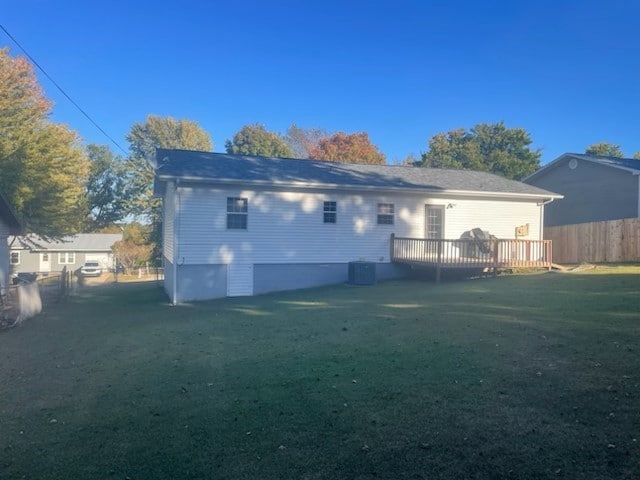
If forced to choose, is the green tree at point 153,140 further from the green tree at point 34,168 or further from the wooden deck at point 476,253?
the wooden deck at point 476,253

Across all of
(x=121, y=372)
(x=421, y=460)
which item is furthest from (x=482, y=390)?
(x=121, y=372)

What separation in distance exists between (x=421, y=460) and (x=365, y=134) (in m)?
41.9

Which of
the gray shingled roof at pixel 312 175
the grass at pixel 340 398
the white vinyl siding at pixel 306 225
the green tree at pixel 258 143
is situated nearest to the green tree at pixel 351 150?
the green tree at pixel 258 143

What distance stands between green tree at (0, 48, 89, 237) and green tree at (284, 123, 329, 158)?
1103 inches

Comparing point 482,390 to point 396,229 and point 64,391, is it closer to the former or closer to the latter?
point 64,391

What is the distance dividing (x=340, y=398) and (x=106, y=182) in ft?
167

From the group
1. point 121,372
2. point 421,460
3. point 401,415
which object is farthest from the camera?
point 121,372

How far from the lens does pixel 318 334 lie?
890 cm

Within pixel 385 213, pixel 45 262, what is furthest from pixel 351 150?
pixel 45 262

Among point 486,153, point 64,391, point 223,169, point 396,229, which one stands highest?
point 486,153

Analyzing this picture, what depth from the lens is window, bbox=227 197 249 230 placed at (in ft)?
55.2

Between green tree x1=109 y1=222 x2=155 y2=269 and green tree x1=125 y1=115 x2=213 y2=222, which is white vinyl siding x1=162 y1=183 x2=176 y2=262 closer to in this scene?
green tree x1=109 y1=222 x2=155 y2=269

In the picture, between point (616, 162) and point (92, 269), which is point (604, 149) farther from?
point (92, 269)

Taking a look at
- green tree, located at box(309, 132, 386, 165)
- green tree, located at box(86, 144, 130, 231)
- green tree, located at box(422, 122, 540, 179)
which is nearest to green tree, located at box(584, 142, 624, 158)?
green tree, located at box(422, 122, 540, 179)
